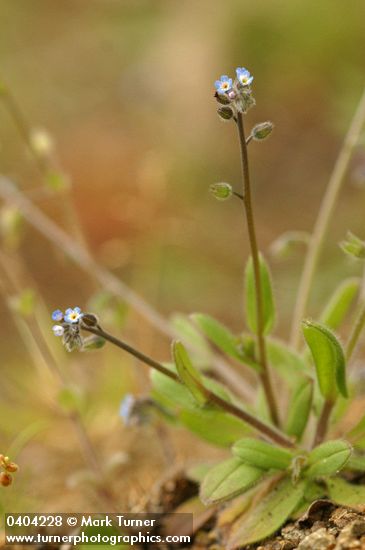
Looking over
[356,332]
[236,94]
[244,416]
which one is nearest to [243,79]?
[236,94]

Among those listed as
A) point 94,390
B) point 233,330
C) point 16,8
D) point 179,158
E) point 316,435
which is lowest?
point 316,435

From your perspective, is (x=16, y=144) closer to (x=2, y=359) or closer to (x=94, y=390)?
(x=2, y=359)

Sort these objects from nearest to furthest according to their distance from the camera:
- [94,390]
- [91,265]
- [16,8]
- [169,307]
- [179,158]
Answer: [91,265] < [94,390] < [169,307] < [179,158] < [16,8]

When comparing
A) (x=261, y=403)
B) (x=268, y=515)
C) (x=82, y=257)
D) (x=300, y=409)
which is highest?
(x=82, y=257)

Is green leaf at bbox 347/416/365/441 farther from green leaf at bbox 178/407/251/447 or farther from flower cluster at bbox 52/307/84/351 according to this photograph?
flower cluster at bbox 52/307/84/351

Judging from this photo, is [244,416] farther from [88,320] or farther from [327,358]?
[88,320]

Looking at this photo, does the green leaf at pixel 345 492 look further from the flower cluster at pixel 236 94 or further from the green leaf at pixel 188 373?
the flower cluster at pixel 236 94

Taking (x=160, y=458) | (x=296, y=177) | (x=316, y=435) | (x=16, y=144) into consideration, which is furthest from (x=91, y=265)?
(x=16, y=144)
